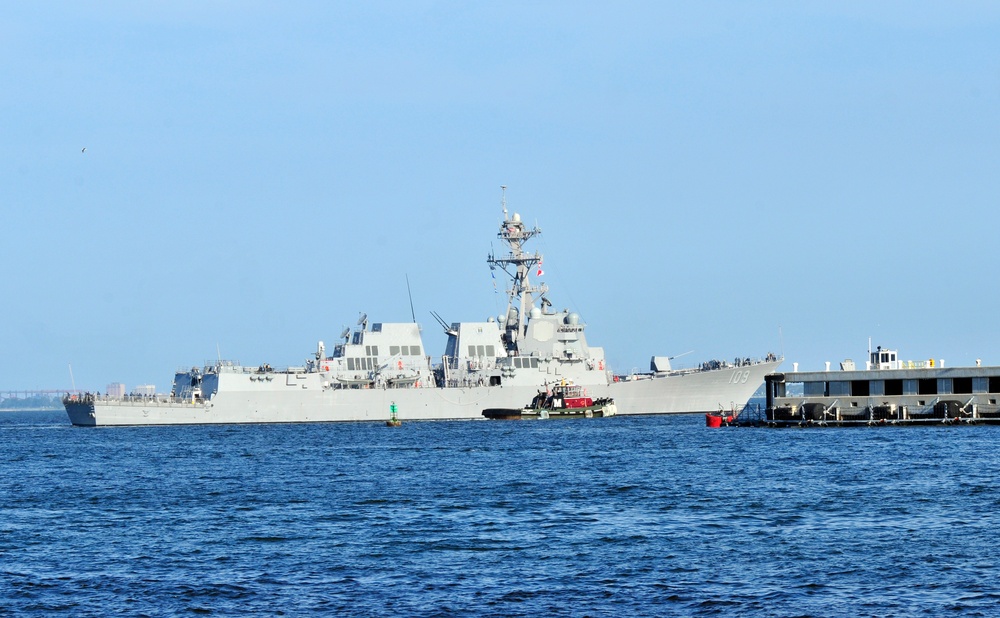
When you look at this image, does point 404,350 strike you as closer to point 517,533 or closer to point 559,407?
point 559,407

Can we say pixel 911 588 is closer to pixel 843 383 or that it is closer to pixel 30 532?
pixel 30 532

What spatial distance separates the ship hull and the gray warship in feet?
0.23

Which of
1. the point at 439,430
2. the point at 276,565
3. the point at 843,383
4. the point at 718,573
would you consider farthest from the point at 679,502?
the point at 439,430

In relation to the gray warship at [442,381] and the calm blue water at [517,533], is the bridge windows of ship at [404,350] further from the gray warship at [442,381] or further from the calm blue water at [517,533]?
the calm blue water at [517,533]

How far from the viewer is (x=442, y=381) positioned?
A: 88.2 meters

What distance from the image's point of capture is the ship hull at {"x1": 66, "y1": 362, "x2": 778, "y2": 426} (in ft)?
278

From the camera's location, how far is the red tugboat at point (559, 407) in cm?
8331

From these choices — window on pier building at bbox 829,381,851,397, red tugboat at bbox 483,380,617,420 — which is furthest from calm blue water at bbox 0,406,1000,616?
red tugboat at bbox 483,380,617,420

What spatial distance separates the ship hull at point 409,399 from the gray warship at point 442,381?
0.07 m

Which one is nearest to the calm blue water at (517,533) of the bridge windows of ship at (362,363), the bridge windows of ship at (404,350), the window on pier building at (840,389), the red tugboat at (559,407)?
the window on pier building at (840,389)

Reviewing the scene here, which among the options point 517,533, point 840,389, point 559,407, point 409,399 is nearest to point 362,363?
point 409,399

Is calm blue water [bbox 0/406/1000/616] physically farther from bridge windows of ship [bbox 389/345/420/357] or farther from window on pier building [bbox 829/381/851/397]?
bridge windows of ship [bbox 389/345/420/357]

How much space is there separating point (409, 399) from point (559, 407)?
33.8 ft

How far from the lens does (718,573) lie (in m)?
21.5
